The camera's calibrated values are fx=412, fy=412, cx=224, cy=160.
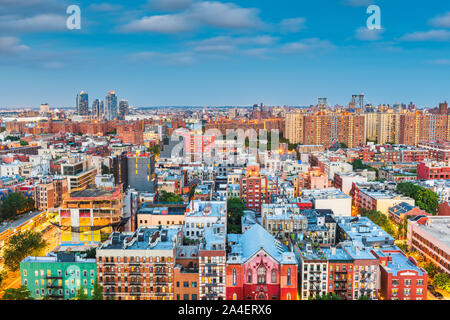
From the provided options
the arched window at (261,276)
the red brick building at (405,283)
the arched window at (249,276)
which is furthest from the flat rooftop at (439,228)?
the arched window at (249,276)

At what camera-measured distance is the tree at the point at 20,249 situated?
6512 millimetres

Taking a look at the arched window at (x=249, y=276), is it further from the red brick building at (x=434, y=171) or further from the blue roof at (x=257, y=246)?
the red brick building at (x=434, y=171)

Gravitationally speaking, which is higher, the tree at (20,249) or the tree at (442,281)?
the tree at (20,249)

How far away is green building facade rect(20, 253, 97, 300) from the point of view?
5.29 m

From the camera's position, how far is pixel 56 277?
530cm

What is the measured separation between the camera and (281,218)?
7379 mm

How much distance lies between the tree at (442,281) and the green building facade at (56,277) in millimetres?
4753

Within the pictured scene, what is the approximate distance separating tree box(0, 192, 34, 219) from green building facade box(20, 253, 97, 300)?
4.84 metres

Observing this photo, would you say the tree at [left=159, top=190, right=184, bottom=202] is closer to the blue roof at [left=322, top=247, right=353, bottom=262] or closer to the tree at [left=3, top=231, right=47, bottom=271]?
the tree at [left=3, top=231, right=47, bottom=271]

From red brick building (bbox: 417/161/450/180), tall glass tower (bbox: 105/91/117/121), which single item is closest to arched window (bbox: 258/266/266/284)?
red brick building (bbox: 417/161/450/180)

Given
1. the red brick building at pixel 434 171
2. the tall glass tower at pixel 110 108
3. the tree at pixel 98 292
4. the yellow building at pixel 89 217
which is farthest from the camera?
the tall glass tower at pixel 110 108

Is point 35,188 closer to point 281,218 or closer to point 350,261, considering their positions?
point 281,218
